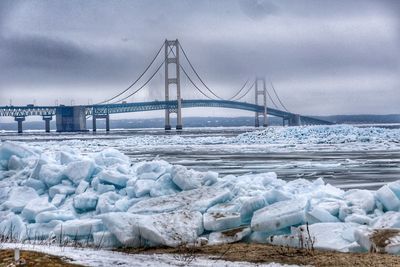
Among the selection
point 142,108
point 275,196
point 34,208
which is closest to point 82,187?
point 34,208

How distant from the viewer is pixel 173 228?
22.9ft

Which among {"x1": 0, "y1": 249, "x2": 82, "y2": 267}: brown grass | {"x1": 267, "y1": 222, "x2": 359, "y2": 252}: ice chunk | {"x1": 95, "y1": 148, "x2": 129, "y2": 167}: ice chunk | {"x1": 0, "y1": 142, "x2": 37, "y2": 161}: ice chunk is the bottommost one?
{"x1": 267, "y1": 222, "x2": 359, "y2": 252}: ice chunk

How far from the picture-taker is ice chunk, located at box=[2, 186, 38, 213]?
9383mm

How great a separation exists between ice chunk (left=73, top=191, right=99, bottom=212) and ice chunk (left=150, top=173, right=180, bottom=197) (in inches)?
36.1

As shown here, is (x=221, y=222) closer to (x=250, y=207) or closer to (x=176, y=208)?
(x=250, y=207)

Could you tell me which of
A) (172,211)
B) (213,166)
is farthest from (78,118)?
(172,211)

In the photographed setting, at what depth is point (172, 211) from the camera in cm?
802

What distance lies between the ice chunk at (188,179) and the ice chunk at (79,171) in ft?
5.72

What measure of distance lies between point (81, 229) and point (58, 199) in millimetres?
1871

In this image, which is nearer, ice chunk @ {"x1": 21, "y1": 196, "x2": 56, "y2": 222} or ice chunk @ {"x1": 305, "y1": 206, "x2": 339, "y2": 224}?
ice chunk @ {"x1": 305, "y1": 206, "x2": 339, "y2": 224}

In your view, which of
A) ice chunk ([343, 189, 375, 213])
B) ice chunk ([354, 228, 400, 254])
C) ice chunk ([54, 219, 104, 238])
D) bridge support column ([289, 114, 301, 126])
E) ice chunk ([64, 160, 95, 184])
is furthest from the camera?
bridge support column ([289, 114, 301, 126])

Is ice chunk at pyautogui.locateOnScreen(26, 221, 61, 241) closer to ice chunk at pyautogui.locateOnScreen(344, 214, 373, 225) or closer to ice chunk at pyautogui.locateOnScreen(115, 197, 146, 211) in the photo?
ice chunk at pyautogui.locateOnScreen(115, 197, 146, 211)

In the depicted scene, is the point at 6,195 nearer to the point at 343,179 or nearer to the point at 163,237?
the point at 163,237

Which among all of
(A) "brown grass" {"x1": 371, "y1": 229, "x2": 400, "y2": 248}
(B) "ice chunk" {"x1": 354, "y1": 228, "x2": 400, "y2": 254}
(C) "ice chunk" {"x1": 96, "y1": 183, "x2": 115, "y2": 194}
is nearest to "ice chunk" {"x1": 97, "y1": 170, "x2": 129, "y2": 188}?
→ (C) "ice chunk" {"x1": 96, "y1": 183, "x2": 115, "y2": 194}
